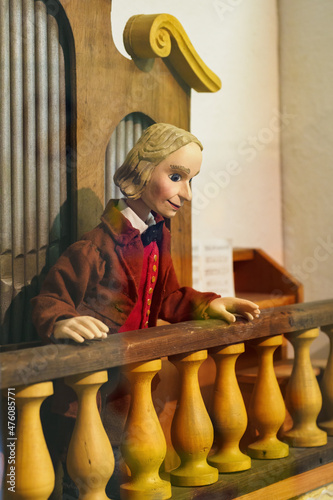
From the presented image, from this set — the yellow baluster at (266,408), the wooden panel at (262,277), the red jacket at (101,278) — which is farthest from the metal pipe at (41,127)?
the wooden panel at (262,277)

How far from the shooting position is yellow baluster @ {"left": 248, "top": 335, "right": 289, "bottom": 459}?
5.28ft

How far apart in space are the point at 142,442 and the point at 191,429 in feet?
0.46

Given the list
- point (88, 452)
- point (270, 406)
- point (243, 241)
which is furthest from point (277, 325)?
point (243, 241)

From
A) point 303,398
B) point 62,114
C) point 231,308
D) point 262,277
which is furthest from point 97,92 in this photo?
point 262,277

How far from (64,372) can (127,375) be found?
197mm

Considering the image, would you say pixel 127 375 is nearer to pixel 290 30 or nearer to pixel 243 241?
pixel 243 241

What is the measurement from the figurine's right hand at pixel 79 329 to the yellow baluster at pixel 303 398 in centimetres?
63

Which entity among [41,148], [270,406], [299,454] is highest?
[41,148]

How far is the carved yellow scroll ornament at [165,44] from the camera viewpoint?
5.56ft

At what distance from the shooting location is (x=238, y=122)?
2791 mm

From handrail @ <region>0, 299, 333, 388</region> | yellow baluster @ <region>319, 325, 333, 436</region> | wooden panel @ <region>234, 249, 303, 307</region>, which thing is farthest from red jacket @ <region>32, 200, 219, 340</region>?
wooden panel @ <region>234, 249, 303, 307</region>

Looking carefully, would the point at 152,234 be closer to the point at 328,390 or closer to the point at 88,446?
the point at 88,446

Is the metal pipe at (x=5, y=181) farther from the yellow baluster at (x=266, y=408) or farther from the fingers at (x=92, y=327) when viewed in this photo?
the yellow baluster at (x=266, y=408)

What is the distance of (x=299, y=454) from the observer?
5.42 ft
